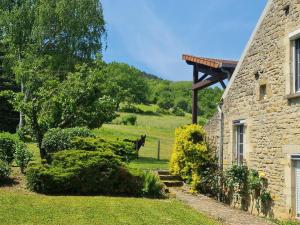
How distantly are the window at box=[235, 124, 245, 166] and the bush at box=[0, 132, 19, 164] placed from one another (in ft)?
24.5

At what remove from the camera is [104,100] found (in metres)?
21.1

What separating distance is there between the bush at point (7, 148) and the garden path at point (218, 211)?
18.2 feet

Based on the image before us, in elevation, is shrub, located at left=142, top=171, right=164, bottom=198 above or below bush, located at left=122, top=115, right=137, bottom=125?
below

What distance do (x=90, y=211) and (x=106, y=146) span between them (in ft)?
14.9

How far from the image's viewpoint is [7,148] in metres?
15.0

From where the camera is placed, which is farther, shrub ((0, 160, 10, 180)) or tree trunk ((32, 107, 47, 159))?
tree trunk ((32, 107, 47, 159))

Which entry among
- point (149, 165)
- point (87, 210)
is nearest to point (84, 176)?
point (87, 210)

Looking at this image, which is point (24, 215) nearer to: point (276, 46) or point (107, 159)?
point (107, 159)

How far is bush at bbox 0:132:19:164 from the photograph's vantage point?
48.6 feet

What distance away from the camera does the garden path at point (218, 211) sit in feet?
35.8

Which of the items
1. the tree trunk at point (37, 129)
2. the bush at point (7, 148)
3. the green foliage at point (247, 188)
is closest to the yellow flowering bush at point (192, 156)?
the green foliage at point (247, 188)

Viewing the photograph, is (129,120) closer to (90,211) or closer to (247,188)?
(247,188)

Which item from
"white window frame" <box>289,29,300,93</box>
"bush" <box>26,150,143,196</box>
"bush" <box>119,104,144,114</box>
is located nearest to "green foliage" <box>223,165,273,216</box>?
"white window frame" <box>289,29,300,93</box>

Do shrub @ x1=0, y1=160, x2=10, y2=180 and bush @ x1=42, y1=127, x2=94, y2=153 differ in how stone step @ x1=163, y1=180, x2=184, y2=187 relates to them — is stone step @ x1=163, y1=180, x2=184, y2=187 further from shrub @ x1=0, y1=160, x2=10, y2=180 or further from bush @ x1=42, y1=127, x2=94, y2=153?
shrub @ x1=0, y1=160, x2=10, y2=180
